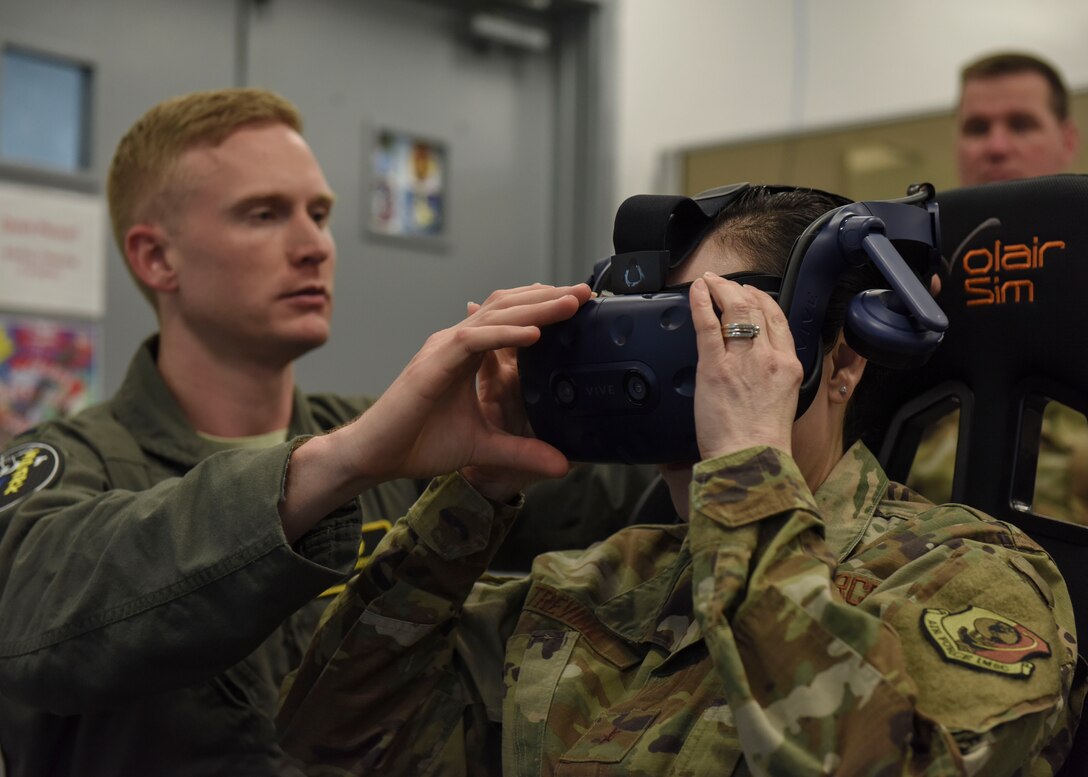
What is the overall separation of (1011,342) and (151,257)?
3.67ft

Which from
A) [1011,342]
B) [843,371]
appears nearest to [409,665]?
[843,371]

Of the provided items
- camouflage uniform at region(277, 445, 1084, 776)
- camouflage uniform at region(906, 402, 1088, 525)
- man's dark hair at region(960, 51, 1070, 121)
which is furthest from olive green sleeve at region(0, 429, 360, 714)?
man's dark hair at region(960, 51, 1070, 121)

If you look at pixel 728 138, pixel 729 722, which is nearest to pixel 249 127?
pixel 729 722

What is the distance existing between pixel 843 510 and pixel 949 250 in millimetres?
328

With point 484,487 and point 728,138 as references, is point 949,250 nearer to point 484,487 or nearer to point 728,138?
point 484,487

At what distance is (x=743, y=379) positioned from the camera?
899 millimetres

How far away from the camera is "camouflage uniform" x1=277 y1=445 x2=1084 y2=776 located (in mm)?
815

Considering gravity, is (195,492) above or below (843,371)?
below

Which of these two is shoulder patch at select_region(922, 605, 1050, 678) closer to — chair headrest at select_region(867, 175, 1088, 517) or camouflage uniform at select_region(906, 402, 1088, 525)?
chair headrest at select_region(867, 175, 1088, 517)

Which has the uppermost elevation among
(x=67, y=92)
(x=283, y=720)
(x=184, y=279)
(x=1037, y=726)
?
(x=67, y=92)

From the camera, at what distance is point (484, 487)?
114 centimetres

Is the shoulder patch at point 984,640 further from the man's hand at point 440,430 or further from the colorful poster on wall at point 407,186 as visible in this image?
the colorful poster on wall at point 407,186

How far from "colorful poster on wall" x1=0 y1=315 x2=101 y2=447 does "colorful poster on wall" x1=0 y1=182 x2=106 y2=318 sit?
4cm

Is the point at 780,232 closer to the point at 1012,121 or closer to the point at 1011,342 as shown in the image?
the point at 1011,342
